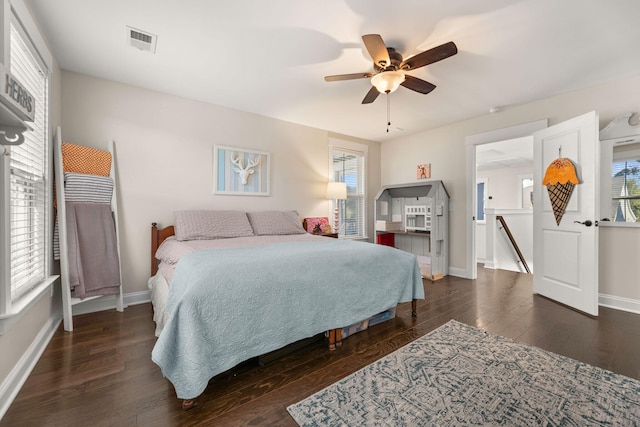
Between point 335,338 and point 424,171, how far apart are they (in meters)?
3.55

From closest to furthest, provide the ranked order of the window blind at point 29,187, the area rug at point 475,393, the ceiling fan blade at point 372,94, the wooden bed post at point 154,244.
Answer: the area rug at point 475,393 < the window blind at point 29,187 < the ceiling fan blade at point 372,94 < the wooden bed post at point 154,244

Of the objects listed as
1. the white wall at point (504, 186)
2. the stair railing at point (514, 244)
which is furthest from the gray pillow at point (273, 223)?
the white wall at point (504, 186)

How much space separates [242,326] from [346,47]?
7.50 ft

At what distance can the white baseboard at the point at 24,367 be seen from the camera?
4.49 feet

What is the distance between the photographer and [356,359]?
183 cm

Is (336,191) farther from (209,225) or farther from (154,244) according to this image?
(154,244)

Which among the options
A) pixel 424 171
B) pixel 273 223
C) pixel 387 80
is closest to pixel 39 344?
pixel 273 223

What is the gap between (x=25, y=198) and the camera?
1.83 metres

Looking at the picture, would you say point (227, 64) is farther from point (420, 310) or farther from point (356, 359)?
point (420, 310)

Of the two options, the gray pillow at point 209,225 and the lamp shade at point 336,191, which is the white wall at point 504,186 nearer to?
the lamp shade at point 336,191

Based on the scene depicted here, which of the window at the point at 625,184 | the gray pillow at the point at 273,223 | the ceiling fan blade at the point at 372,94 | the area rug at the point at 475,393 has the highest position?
the ceiling fan blade at the point at 372,94

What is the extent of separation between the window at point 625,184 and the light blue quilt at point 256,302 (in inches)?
106

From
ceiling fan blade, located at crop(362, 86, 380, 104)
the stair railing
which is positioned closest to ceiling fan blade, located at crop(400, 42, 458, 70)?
ceiling fan blade, located at crop(362, 86, 380, 104)

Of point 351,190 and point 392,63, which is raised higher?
point 392,63
